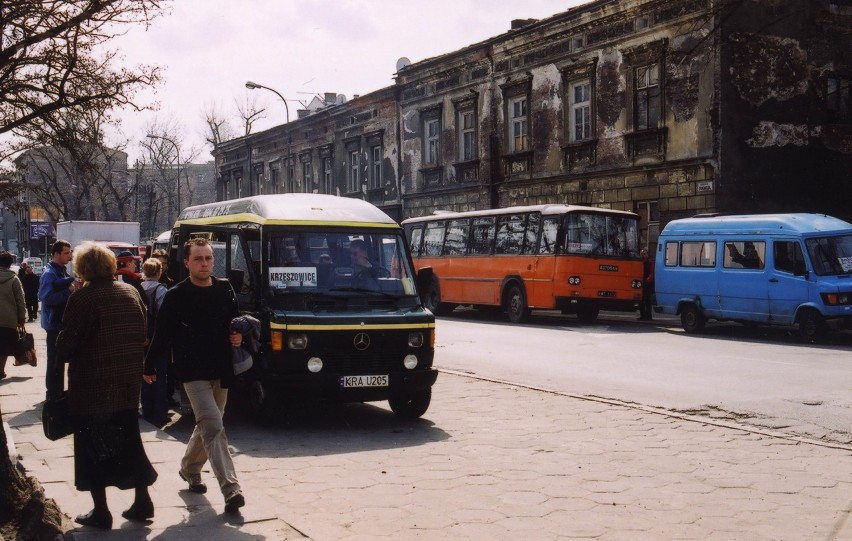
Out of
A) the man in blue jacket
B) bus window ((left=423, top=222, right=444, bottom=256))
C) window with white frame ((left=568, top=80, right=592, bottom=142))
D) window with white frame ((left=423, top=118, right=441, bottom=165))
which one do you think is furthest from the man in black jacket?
window with white frame ((left=423, top=118, right=441, bottom=165))

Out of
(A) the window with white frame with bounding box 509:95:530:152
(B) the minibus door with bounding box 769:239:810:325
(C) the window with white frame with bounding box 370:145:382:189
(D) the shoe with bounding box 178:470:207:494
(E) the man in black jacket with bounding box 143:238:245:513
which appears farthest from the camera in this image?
(C) the window with white frame with bounding box 370:145:382:189

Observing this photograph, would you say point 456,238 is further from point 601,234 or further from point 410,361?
point 410,361

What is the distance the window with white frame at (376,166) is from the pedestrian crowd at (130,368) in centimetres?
3645

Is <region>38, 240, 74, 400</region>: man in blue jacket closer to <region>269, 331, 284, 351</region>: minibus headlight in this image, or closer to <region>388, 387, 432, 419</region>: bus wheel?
<region>269, 331, 284, 351</region>: minibus headlight

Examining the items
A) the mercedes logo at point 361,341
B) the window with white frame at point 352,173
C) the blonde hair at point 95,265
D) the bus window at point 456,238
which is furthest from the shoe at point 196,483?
the window with white frame at point 352,173

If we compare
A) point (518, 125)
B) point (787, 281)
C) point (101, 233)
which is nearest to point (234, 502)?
point (787, 281)

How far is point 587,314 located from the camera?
24156 mm

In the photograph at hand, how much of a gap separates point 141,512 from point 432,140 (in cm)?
3364

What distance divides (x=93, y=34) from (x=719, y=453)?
13.5 metres

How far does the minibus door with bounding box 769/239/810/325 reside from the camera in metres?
18.1

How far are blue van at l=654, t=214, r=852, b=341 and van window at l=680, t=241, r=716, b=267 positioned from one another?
21 mm

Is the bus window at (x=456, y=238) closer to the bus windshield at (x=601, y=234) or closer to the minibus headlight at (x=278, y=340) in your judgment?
the bus windshield at (x=601, y=234)

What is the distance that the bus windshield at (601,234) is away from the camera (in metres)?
22.4

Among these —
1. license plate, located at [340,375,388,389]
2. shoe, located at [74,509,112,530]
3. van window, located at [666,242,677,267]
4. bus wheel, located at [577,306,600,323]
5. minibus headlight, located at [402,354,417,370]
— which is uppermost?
Answer: van window, located at [666,242,677,267]
